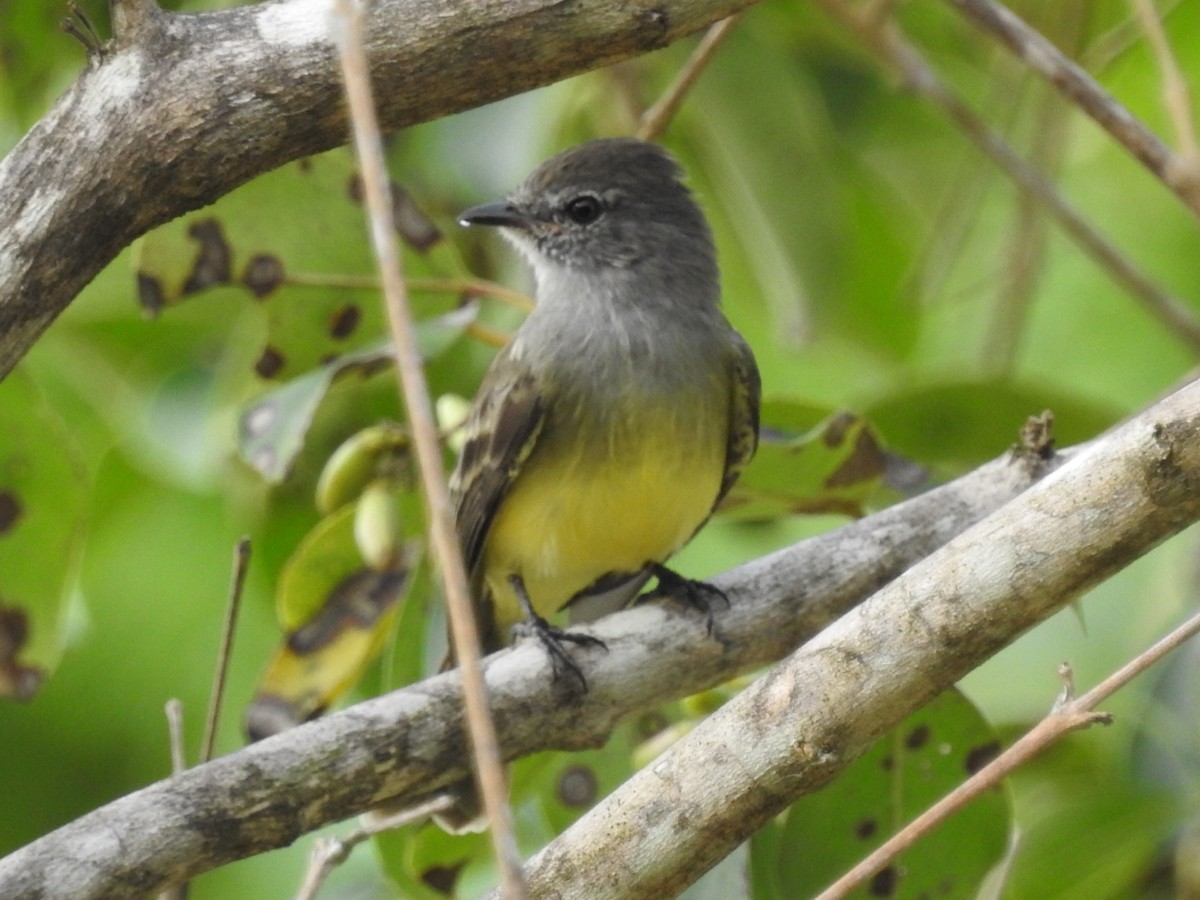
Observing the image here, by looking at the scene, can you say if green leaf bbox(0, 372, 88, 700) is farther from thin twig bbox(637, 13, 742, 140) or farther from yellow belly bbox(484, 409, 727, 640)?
thin twig bbox(637, 13, 742, 140)

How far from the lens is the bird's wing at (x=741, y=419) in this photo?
3961 millimetres

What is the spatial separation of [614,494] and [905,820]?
97 cm

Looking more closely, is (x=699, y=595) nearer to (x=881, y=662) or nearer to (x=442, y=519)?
(x=881, y=662)

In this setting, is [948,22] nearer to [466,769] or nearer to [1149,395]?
[1149,395]

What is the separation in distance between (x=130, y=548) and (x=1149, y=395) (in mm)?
3512

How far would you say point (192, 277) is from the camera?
145 inches

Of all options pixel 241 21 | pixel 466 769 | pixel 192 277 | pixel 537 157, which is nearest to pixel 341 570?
pixel 192 277

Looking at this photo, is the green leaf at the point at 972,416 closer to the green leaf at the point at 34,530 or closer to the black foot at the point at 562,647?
the black foot at the point at 562,647

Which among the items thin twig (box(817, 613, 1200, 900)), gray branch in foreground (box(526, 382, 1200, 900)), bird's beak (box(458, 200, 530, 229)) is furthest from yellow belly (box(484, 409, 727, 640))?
thin twig (box(817, 613, 1200, 900))

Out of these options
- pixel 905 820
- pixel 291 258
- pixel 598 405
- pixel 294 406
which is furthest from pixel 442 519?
pixel 291 258

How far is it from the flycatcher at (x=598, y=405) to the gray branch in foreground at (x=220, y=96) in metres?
1.44

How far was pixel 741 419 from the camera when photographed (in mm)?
4016

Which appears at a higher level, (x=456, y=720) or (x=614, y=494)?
(x=614, y=494)

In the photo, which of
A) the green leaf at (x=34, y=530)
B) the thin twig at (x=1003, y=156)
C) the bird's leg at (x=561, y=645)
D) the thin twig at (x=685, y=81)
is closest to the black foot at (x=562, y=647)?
the bird's leg at (x=561, y=645)
